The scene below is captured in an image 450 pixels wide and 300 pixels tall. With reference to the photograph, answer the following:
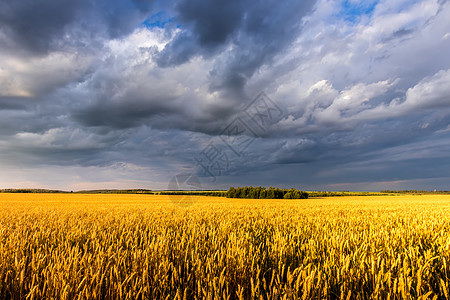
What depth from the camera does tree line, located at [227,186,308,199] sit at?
68.1m

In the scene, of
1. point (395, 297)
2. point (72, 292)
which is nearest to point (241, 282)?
point (395, 297)

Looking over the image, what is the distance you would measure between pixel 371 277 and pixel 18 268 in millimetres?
4426

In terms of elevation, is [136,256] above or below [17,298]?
above

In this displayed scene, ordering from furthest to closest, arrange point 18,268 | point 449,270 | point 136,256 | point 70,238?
1. point 70,238
2. point 449,270
3. point 136,256
4. point 18,268

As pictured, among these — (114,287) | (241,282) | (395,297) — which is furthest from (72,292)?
(395,297)

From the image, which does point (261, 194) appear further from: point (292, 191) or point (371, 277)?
point (371, 277)

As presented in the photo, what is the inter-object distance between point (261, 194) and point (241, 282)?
221ft

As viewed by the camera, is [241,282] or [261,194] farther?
[261,194]

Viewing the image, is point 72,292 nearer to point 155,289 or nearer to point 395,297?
point 155,289

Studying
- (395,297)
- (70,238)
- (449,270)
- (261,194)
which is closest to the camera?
(395,297)

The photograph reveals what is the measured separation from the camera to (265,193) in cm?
6831

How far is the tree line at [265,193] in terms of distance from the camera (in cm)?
6806

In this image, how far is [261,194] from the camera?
224 feet

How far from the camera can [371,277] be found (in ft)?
9.29
